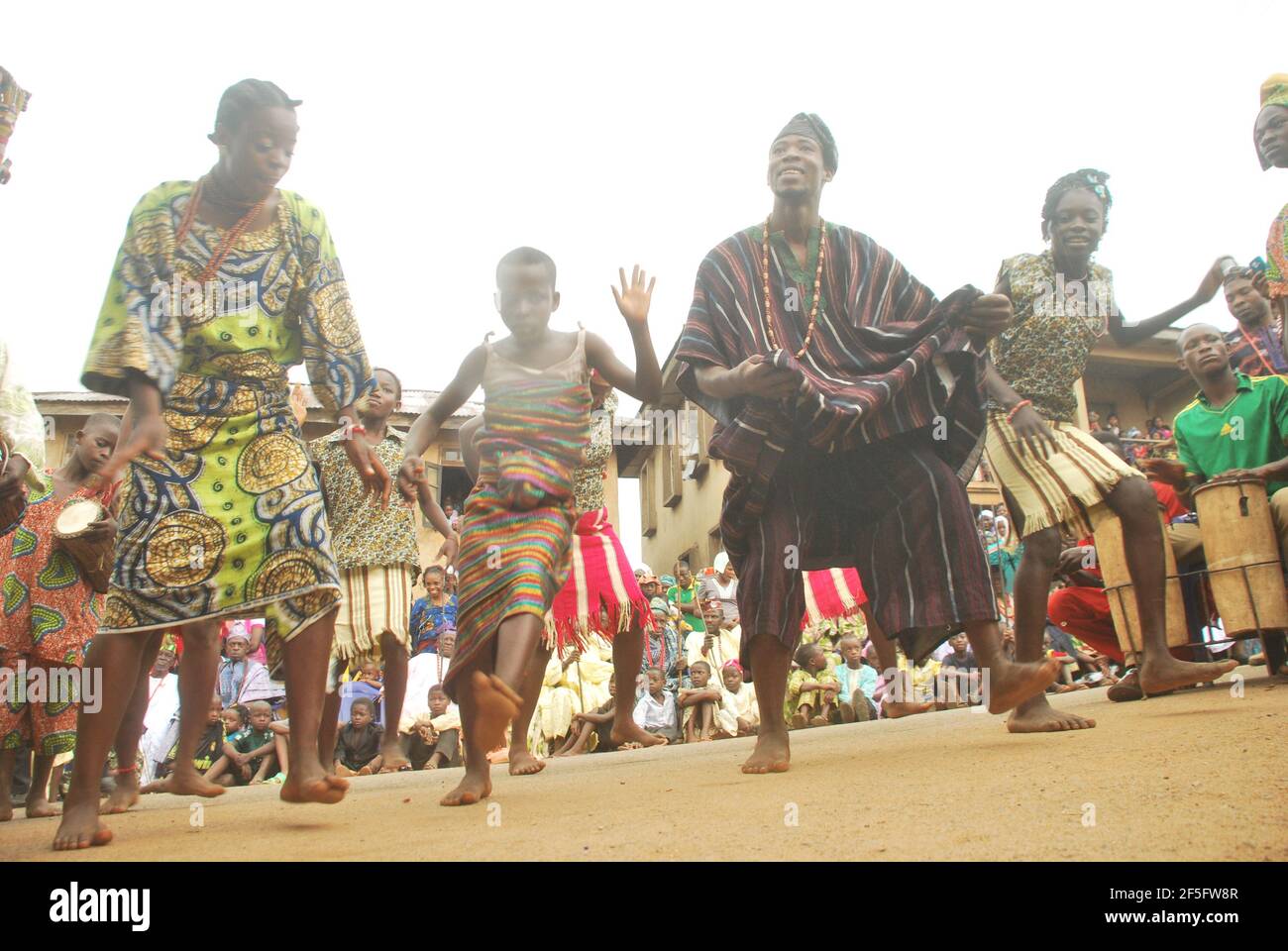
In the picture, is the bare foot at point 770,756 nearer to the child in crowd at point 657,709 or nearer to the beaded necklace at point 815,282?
the beaded necklace at point 815,282

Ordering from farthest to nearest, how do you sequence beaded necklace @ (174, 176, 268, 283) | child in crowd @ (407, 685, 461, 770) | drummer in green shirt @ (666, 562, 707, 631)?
drummer in green shirt @ (666, 562, 707, 631)
child in crowd @ (407, 685, 461, 770)
beaded necklace @ (174, 176, 268, 283)

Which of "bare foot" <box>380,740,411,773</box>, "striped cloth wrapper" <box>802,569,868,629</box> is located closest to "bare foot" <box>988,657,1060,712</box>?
"bare foot" <box>380,740,411,773</box>

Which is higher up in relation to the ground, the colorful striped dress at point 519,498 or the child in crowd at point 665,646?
the colorful striped dress at point 519,498

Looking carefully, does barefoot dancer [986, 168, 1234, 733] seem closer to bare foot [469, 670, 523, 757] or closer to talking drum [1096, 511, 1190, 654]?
talking drum [1096, 511, 1190, 654]

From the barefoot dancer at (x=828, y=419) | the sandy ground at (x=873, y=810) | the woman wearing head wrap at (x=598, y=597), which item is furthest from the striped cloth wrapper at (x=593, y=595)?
the barefoot dancer at (x=828, y=419)

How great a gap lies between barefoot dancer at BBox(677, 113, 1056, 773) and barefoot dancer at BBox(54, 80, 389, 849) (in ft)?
4.32

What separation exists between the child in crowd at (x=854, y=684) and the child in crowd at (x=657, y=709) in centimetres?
150

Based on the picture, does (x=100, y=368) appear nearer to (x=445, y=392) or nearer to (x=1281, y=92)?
(x=445, y=392)

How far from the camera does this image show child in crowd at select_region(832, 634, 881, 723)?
9.58 metres

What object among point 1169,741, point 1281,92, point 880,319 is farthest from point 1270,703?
point 1281,92

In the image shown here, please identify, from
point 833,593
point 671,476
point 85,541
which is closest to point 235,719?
point 85,541

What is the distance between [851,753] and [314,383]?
2366 mm

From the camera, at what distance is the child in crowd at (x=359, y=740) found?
8477 millimetres

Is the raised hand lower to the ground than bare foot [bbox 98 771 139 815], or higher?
higher
